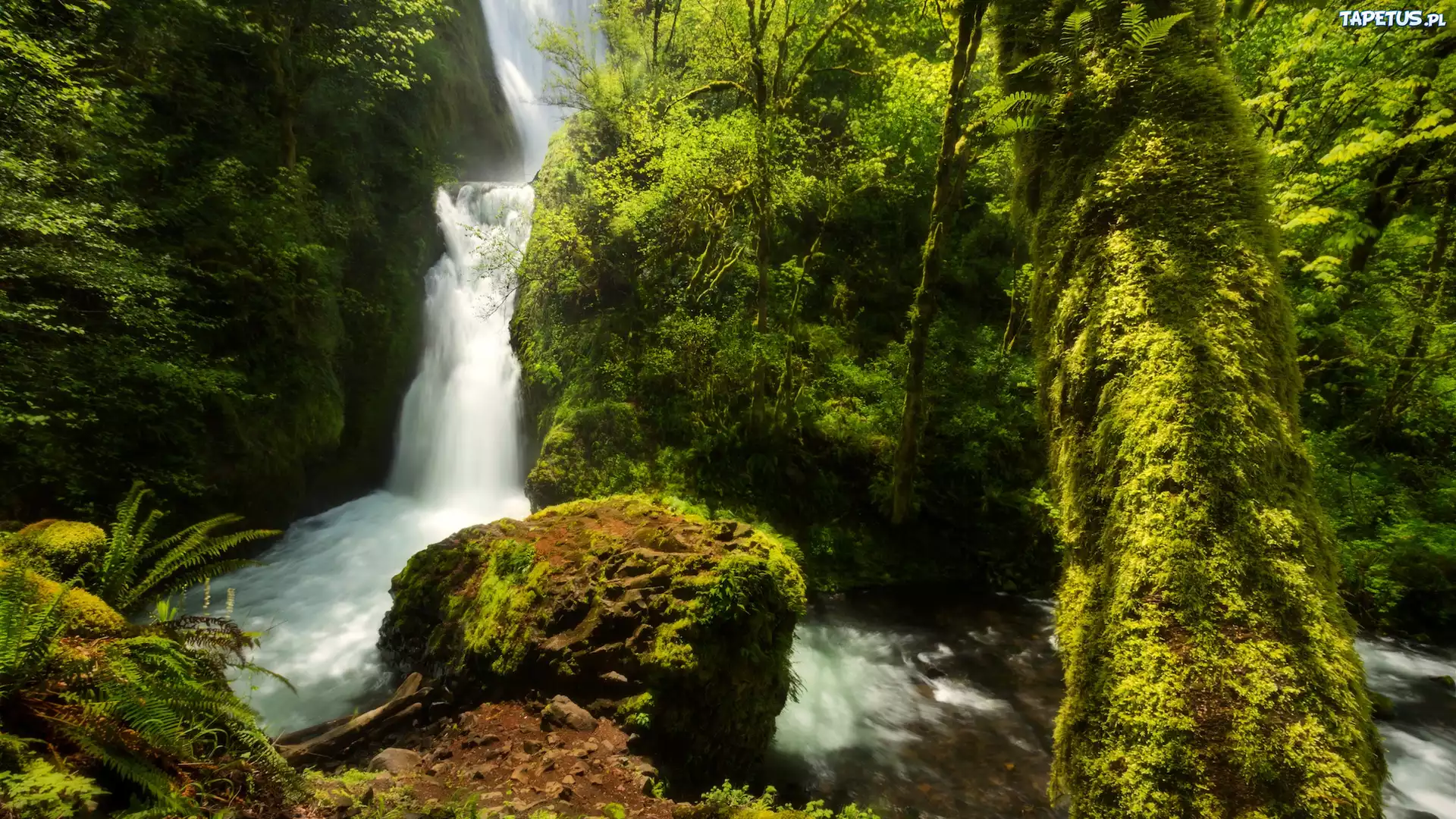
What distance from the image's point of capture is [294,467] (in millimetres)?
10867

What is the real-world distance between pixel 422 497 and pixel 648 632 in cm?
1141

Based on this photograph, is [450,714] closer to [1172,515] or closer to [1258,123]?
[1172,515]

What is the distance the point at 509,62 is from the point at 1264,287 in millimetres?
36207

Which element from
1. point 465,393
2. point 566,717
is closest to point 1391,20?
point 566,717

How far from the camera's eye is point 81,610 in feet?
9.17

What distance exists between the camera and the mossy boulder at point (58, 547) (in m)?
3.30

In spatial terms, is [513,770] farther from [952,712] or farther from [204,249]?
[204,249]

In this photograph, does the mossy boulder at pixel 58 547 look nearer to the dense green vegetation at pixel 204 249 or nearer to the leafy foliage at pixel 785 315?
the dense green vegetation at pixel 204 249

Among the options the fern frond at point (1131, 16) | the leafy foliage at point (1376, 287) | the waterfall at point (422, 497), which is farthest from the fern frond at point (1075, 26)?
the waterfall at point (422, 497)

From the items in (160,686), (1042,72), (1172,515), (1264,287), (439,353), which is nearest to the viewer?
(1172,515)

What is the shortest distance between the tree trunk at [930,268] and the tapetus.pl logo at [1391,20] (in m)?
3.15

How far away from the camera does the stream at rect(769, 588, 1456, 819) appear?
5148mm

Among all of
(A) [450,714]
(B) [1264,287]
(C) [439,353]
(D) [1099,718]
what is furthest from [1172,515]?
(C) [439,353]

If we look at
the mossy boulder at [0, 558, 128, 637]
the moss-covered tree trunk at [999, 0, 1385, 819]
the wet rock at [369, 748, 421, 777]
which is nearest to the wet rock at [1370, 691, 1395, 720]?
the moss-covered tree trunk at [999, 0, 1385, 819]
